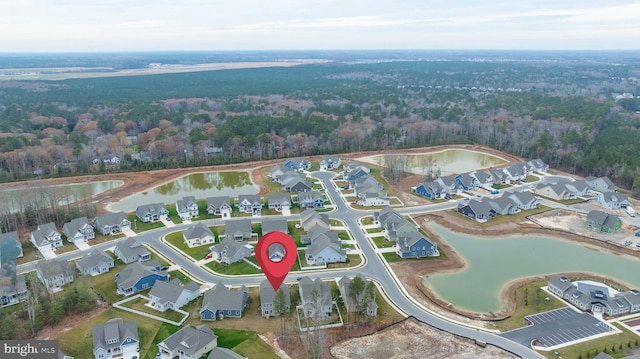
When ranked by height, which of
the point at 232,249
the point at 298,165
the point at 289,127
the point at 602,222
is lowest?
the point at 602,222

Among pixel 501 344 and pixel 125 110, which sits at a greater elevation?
pixel 125 110

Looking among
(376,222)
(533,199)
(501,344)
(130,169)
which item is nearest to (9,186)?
(130,169)

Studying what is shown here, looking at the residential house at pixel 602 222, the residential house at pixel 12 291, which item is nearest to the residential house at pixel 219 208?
the residential house at pixel 12 291

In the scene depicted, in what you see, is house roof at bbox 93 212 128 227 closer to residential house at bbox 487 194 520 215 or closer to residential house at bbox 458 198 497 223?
residential house at bbox 458 198 497 223

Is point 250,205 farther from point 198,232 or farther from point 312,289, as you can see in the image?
point 312,289

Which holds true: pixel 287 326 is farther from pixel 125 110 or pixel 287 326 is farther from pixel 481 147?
pixel 125 110

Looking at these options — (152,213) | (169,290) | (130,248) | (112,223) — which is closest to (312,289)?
(169,290)

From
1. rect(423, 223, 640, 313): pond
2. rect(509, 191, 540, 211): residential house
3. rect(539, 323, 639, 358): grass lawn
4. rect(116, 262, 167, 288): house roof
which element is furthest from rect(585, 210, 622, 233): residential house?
rect(116, 262, 167, 288): house roof
